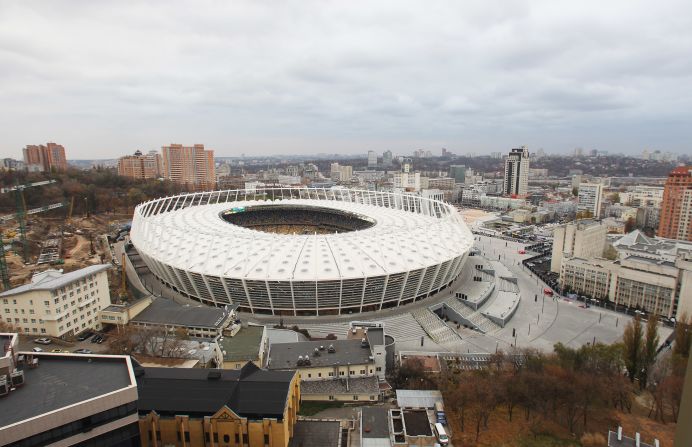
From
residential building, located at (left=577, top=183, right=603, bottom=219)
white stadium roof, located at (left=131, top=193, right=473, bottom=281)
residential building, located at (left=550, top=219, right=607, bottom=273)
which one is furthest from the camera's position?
residential building, located at (left=577, top=183, right=603, bottom=219)

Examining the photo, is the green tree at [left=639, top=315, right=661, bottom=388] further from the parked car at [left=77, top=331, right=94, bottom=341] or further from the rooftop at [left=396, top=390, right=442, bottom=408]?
the parked car at [left=77, top=331, right=94, bottom=341]

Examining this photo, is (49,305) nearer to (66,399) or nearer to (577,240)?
(66,399)

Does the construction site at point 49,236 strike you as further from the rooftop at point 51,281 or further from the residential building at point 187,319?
the residential building at point 187,319

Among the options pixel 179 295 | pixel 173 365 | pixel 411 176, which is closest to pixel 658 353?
pixel 173 365

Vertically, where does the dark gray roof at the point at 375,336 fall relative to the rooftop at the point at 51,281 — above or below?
below

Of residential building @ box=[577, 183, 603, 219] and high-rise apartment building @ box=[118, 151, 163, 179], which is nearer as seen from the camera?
residential building @ box=[577, 183, 603, 219]

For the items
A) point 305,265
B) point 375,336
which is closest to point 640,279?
point 375,336

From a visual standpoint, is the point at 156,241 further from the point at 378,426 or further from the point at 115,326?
the point at 378,426

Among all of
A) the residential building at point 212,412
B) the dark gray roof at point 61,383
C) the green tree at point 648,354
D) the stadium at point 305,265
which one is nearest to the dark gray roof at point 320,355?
the stadium at point 305,265

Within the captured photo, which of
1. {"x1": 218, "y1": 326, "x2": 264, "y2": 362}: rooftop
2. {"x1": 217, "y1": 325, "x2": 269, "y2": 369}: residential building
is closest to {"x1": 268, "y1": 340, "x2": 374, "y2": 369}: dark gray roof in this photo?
{"x1": 217, "y1": 325, "x2": 269, "y2": 369}: residential building
